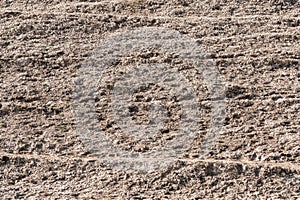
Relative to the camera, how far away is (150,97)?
11.3 feet

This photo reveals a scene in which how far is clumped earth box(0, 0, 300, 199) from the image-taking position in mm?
3127

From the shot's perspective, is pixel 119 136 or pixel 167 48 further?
pixel 167 48

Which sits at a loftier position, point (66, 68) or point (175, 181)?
point (66, 68)

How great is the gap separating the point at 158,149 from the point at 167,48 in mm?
556

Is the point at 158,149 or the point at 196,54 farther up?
the point at 196,54

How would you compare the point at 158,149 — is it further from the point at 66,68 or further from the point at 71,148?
the point at 66,68

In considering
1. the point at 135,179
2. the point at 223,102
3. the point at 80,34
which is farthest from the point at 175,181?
the point at 80,34

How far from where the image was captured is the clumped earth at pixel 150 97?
3.13 m

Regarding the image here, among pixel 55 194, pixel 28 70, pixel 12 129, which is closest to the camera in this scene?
pixel 55 194

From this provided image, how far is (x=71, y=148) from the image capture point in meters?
3.29

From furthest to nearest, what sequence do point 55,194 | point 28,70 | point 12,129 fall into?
point 28,70 < point 12,129 < point 55,194

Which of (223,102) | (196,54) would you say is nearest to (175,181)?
(223,102)

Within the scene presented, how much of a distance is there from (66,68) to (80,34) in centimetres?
22

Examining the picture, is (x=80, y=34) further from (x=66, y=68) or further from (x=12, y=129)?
(x=12, y=129)
